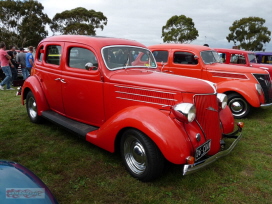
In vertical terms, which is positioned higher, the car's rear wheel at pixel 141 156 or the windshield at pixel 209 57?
the windshield at pixel 209 57

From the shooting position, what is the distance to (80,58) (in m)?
3.92

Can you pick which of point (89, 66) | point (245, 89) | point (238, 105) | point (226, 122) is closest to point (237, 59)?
point (245, 89)

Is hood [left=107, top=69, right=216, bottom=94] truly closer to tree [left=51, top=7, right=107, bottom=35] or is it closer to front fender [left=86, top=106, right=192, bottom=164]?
front fender [left=86, top=106, right=192, bottom=164]

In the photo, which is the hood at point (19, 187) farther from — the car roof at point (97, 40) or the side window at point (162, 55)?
the side window at point (162, 55)

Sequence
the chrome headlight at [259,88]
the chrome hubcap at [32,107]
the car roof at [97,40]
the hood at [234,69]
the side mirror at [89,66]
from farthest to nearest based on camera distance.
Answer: the hood at [234,69] < the chrome headlight at [259,88] < the chrome hubcap at [32,107] < the car roof at [97,40] < the side mirror at [89,66]

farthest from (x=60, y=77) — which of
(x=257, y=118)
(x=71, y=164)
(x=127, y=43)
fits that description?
(x=257, y=118)

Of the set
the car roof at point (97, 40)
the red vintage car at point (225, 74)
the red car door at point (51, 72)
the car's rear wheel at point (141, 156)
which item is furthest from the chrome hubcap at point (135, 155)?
the red vintage car at point (225, 74)

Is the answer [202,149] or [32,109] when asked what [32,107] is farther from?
[202,149]

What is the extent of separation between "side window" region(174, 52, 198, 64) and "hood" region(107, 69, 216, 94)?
12.3ft

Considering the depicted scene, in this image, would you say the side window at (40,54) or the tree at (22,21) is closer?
the side window at (40,54)

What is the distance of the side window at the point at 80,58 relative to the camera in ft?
12.3

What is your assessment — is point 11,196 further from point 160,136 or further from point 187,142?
point 187,142

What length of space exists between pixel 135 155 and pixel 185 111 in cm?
Answer: 90

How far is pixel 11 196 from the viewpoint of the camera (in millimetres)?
1568
